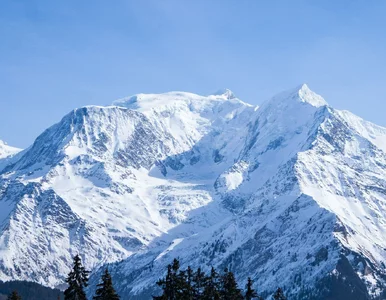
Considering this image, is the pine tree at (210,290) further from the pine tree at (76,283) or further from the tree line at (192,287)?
the pine tree at (76,283)

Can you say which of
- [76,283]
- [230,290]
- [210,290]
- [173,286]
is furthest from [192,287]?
[76,283]

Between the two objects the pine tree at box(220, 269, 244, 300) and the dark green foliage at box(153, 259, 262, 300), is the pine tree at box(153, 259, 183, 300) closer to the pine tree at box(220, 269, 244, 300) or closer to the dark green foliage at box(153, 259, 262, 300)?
the dark green foliage at box(153, 259, 262, 300)

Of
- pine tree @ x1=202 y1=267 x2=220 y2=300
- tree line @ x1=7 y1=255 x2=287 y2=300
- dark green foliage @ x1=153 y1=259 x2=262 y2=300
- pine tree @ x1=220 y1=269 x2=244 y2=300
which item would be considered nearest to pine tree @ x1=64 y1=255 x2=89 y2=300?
tree line @ x1=7 y1=255 x2=287 y2=300

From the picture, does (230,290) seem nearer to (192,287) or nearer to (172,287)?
(192,287)

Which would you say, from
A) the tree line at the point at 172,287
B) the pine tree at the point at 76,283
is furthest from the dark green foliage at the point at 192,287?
the pine tree at the point at 76,283

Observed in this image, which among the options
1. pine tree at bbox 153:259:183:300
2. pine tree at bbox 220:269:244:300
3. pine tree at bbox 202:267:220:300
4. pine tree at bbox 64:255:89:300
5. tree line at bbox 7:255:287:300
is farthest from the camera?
pine tree at bbox 220:269:244:300

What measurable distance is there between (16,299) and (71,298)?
8.69 m

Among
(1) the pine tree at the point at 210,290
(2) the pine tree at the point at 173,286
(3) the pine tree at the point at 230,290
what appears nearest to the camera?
(2) the pine tree at the point at 173,286

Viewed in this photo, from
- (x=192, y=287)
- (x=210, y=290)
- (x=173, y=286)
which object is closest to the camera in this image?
(x=173, y=286)

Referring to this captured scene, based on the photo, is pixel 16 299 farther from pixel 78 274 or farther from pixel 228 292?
pixel 228 292

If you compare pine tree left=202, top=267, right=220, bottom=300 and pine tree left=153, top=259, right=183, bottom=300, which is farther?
pine tree left=202, top=267, right=220, bottom=300

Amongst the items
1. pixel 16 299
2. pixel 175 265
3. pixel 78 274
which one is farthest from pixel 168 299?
pixel 16 299

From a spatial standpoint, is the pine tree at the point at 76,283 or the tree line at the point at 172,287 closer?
the tree line at the point at 172,287

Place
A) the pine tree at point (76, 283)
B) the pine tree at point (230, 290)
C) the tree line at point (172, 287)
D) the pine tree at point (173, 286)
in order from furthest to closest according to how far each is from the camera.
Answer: the pine tree at point (230, 290)
the pine tree at point (173, 286)
the pine tree at point (76, 283)
the tree line at point (172, 287)
